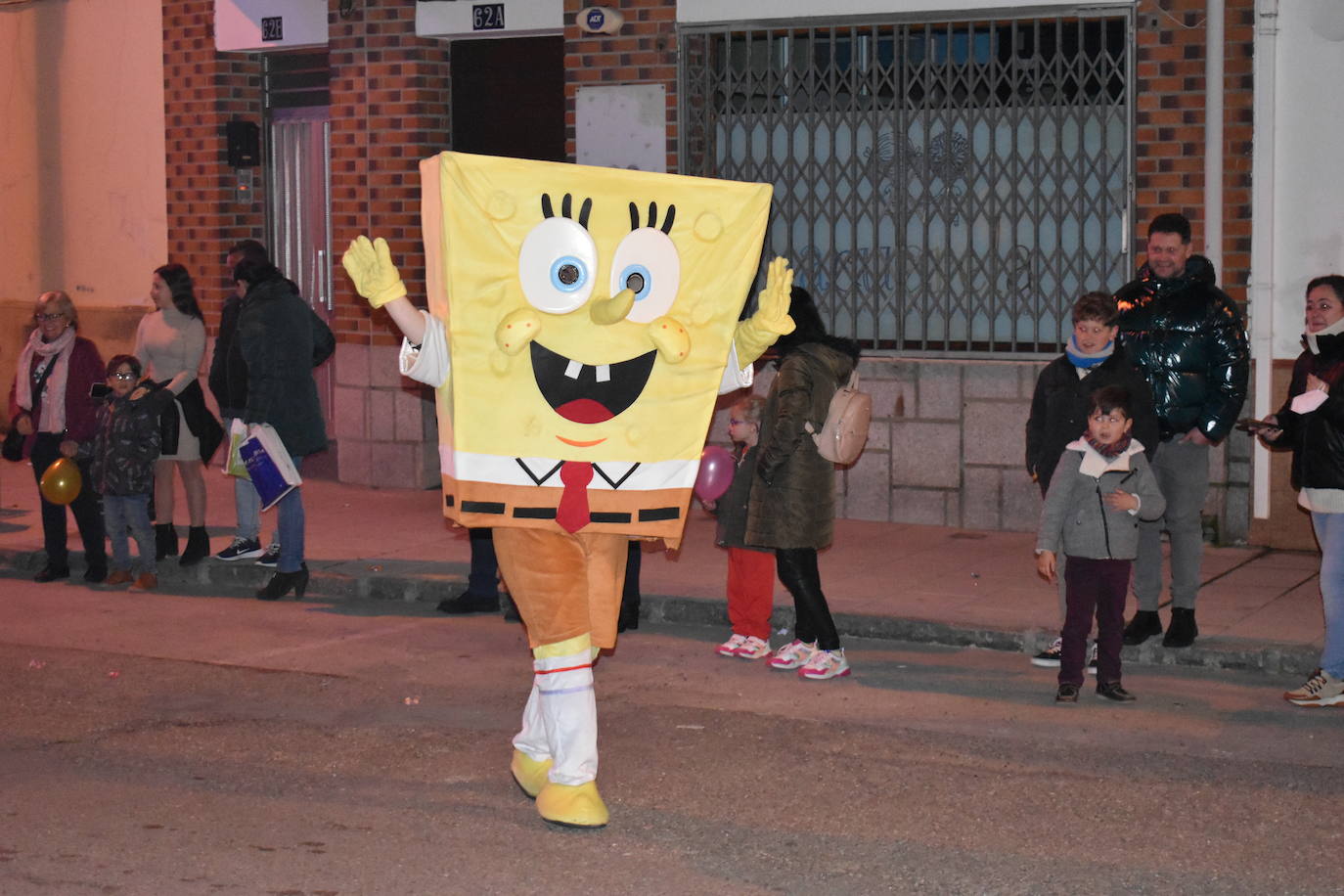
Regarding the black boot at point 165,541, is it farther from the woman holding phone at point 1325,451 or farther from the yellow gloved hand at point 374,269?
the woman holding phone at point 1325,451

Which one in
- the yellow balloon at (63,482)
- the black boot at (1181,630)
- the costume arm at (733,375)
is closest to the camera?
the costume arm at (733,375)

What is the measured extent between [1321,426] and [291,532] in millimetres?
5371

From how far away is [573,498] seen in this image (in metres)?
5.98

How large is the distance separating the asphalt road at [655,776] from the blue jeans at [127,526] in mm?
1251

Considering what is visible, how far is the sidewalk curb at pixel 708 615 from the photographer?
8297mm

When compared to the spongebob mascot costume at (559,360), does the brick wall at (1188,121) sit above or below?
above

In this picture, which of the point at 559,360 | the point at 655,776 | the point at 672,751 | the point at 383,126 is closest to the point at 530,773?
the point at 655,776

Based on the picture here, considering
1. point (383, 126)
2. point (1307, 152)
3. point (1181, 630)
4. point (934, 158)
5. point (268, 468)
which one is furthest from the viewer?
point (383, 126)

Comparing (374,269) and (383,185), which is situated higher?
(383,185)

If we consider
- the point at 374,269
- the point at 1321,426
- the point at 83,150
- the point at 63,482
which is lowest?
the point at 63,482

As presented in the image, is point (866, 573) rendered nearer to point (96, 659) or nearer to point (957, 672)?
point (957, 672)

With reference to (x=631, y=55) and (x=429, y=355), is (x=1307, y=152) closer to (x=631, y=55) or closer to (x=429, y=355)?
(x=631, y=55)

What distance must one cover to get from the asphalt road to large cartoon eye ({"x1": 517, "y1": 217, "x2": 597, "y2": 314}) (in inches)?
66.4

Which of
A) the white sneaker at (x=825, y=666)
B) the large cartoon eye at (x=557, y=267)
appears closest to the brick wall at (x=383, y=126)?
the white sneaker at (x=825, y=666)
